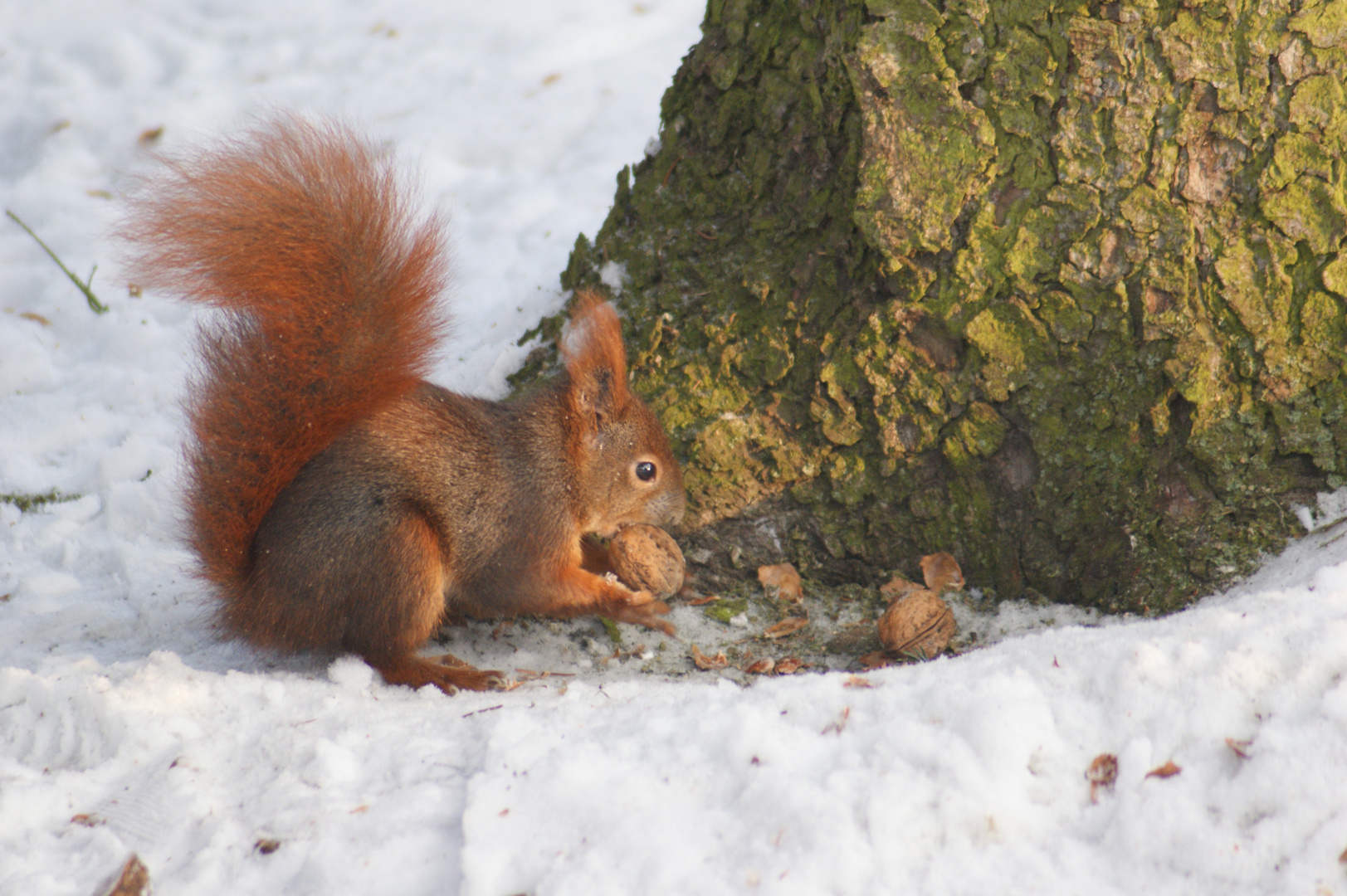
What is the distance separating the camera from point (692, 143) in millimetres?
2275

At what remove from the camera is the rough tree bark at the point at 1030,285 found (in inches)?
65.8

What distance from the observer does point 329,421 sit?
5.99 feet

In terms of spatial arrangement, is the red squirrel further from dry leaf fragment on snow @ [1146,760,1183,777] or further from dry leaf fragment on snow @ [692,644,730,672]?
dry leaf fragment on snow @ [1146,760,1183,777]

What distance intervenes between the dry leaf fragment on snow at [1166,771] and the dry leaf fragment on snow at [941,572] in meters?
0.91

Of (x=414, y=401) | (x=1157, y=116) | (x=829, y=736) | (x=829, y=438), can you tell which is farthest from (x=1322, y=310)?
(x=414, y=401)

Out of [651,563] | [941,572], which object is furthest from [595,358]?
[941,572]

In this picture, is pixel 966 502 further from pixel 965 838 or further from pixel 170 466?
pixel 170 466

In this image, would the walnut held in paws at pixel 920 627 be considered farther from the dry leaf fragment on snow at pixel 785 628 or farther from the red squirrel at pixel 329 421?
the red squirrel at pixel 329 421

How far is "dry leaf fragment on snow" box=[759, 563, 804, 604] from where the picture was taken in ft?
7.11

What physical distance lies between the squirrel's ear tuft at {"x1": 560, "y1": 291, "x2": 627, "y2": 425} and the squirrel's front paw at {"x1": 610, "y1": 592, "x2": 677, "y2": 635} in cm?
42

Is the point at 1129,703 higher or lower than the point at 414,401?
lower

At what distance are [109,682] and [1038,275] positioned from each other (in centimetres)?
181

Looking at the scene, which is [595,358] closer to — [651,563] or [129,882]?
[651,563]

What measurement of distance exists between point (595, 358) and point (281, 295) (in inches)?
27.8
